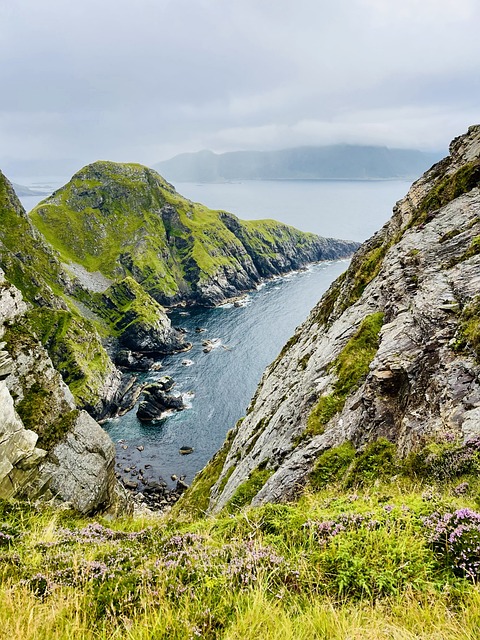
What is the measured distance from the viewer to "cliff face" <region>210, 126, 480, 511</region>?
1479 centimetres

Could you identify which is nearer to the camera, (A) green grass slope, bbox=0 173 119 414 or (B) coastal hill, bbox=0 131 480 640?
(B) coastal hill, bbox=0 131 480 640

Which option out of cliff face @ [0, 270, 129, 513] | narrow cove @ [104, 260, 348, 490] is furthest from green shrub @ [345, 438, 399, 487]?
narrow cove @ [104, 260, 348, 490]

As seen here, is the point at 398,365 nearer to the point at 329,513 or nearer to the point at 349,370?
the point at 349,370

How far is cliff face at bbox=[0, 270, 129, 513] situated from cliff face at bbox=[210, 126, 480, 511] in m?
12.4

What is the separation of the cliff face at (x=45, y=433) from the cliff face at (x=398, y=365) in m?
12.4

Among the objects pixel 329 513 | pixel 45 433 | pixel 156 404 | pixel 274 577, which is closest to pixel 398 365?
pixel 329 513

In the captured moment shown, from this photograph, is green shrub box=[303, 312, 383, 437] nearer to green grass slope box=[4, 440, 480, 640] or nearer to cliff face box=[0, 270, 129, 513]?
green grass slope box=[4, 440, 480, 640]

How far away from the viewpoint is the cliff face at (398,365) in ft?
48.5

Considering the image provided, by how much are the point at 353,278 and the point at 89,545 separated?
36215mm

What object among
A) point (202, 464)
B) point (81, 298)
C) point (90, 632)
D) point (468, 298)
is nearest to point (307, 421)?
point (468, 298)

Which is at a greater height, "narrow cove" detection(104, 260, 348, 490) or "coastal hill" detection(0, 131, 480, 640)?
"coastal hill" detection(0, 131, 480, 640)

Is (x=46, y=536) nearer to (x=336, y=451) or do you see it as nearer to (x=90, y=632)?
(x=90, y=632)

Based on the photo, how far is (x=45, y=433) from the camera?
32344mm

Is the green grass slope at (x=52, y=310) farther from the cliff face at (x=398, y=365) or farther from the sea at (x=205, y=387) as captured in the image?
the cliff face at (x=398, y=365)
